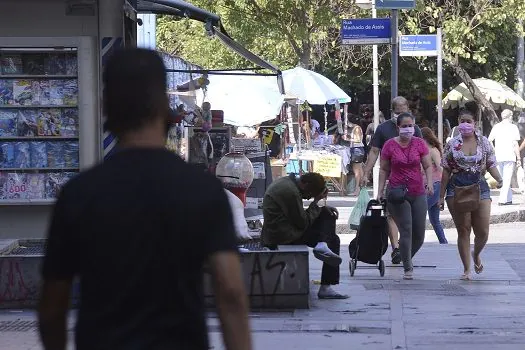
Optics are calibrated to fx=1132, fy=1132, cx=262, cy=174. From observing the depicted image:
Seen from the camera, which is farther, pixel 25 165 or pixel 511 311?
pixel 25 165

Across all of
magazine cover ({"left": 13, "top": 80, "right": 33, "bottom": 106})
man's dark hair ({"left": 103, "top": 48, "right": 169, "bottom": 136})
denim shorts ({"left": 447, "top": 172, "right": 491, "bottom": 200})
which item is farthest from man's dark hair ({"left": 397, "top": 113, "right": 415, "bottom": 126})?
man's dark hair ({"left": 103, "top": 48, "right": 169, "bottom": 136})

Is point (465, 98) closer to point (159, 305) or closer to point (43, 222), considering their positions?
point (43, 222)

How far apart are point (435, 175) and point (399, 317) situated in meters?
5.54

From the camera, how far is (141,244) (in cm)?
300

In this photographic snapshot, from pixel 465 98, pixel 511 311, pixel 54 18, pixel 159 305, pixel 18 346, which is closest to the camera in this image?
pixel 159 305

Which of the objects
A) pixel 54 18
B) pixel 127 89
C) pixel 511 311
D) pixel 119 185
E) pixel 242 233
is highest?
pixel 54 18

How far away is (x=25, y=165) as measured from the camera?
1166 cm

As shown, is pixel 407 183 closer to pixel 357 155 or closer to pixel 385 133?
pixel 385 133

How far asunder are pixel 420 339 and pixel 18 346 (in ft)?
9.23

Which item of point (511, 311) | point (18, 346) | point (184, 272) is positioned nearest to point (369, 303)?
point (511, 311)

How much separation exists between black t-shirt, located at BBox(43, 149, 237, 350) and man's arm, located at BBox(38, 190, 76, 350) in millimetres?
10

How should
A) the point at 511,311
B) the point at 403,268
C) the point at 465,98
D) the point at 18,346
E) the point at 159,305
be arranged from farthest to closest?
the point at 465,98 < the point at 403,268 < the point at 511,311 < the point at 18,346 < the point at 159,305

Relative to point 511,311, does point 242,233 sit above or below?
above

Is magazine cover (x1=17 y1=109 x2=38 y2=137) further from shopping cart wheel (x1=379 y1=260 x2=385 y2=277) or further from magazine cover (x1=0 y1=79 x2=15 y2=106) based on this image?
shopping cart wheel (x1=379 y1=260 x2=385 y2=277)
